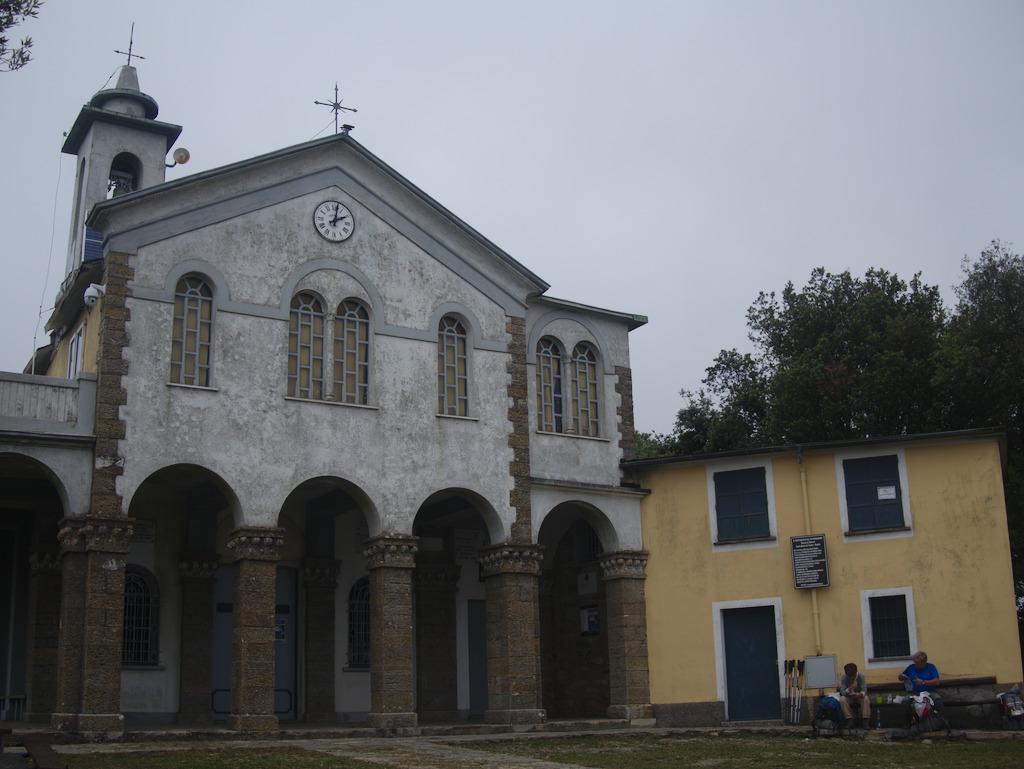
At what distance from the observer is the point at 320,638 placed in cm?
2484

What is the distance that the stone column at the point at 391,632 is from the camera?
832 inches

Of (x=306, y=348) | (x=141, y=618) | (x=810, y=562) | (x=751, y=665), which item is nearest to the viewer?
(x=306, y=348)

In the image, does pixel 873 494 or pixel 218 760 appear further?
pixel 873 494

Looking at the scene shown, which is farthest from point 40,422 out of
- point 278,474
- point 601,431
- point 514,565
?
point 601,431

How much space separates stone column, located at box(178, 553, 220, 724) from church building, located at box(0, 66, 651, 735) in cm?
5

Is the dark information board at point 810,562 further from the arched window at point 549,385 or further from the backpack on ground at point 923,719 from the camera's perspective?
the arched window at point 549,385

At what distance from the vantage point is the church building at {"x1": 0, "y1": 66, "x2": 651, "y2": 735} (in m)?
19.8

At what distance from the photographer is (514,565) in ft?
76.5

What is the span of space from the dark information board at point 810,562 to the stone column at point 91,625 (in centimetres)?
1312

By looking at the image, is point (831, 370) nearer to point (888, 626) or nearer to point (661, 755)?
point (888, 626)

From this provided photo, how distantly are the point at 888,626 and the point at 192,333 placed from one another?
48.1 feet

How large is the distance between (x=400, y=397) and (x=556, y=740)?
7190mm

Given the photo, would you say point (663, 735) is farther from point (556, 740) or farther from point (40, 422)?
point (40, 422)

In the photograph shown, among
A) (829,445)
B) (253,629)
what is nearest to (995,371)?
(829,445)
